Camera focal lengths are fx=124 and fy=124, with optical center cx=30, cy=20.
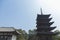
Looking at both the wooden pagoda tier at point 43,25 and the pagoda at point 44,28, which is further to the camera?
the wooden pagoda tier at point 43,25

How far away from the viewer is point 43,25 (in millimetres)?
29438

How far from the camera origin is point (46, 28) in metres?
28.8

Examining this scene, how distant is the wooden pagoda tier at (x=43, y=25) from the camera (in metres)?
27.6

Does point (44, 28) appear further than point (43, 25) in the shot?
No

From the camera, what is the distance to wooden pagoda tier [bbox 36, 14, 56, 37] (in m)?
27.6

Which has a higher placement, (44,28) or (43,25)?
(43,25)

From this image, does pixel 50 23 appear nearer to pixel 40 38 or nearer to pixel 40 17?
pixel 40 17

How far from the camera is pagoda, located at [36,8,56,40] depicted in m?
27.5

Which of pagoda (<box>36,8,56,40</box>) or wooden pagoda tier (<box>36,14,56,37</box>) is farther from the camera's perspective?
wooden pagoda tier (<box>36,14,56,37</box>)

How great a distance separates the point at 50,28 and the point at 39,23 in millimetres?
2826

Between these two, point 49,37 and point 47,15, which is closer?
point 49,37

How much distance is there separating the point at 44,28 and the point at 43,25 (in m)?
0.92

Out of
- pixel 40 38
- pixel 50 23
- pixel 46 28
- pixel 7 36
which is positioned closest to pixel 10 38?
pixel 7 36

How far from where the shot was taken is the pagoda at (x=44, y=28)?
90.1 ft
